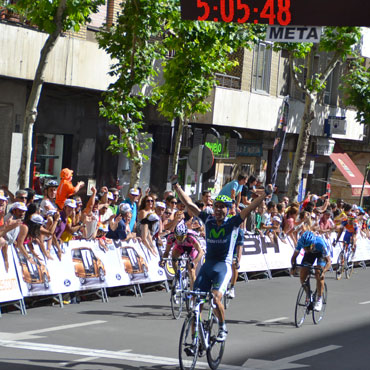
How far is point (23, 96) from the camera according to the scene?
2269cm

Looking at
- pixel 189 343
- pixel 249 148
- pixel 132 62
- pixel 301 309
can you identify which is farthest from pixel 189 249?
pixel 249 148

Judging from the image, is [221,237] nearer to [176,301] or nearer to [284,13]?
[284,13]

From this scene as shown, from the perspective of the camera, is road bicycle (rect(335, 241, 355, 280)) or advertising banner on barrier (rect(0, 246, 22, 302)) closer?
advertising banner on barrier (rect(0, 246, 22, 302))

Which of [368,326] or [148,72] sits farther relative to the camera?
[148,72]

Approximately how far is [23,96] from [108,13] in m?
4.12

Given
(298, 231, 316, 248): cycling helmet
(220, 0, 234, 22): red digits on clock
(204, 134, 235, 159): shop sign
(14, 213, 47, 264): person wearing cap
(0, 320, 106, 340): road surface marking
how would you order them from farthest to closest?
(204, 134, 235, 159): shop sign < (298, 231, 316, 248): cycling helmet < (14, 213, 47, 264): person wearing cap < (0, 320, 106, 340): road surface marking < (220, 0, 234, 22): red digits on clock

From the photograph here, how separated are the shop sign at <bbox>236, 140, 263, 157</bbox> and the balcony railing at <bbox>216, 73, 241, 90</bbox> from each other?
2.54 metres

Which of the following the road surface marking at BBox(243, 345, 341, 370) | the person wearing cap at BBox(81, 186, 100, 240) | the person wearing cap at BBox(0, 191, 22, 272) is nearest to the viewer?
the road surface marking at BBox(243, 345, 341, 370)

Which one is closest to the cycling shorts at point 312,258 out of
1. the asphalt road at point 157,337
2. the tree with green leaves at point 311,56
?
the asphalt road at point 157,337

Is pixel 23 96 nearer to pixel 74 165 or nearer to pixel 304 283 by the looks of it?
pixel 74 165

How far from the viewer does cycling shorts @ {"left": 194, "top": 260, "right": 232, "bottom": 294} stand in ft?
35.2

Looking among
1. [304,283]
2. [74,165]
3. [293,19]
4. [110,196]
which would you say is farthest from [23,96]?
[293,19]

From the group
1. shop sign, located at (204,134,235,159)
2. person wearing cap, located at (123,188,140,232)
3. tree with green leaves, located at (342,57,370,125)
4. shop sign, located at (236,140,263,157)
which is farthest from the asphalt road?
tree with green leaves, located at (342,57,370,125)

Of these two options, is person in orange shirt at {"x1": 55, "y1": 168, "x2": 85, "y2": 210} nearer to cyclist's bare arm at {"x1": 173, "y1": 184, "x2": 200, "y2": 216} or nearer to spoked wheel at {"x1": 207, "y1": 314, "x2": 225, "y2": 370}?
cyclist's bare arm at {"x1": 173, "y1": 184, "x2": 200, "y2": 216}
